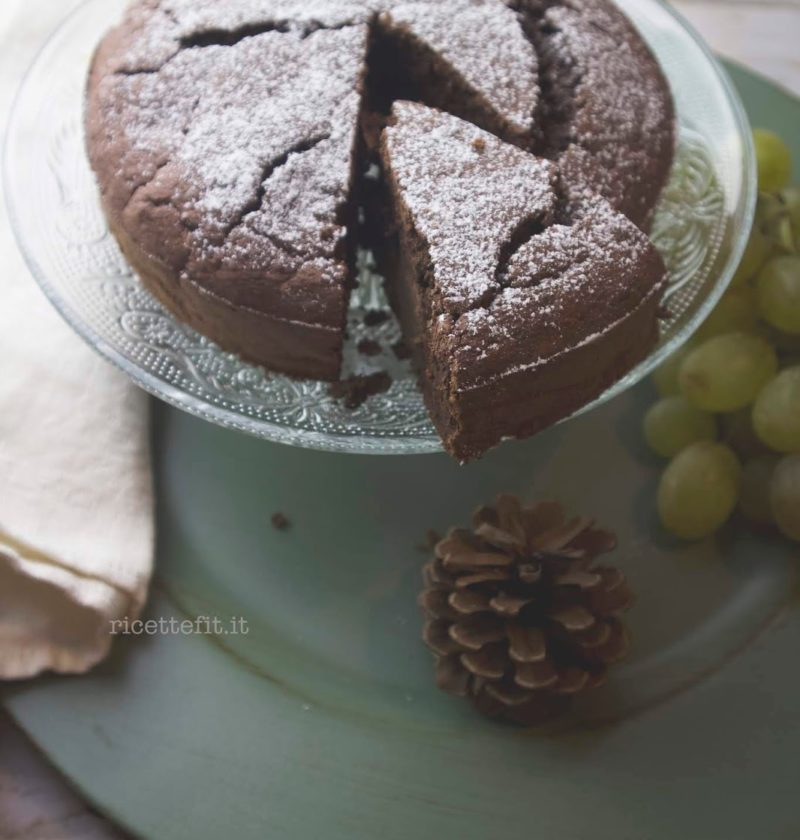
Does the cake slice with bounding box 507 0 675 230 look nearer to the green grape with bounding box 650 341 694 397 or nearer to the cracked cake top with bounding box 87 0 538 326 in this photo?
the cracked cake top with bounding box 87 0 538 326

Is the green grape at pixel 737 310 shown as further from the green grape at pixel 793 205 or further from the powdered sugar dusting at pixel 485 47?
the powdered sugar dusting at pixel 485 47

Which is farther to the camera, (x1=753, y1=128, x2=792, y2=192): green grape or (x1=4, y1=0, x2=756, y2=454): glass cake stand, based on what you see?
(x1=753, y1=128, x2=792, y2=192): green grape

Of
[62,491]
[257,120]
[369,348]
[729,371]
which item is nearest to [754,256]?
[729,371]

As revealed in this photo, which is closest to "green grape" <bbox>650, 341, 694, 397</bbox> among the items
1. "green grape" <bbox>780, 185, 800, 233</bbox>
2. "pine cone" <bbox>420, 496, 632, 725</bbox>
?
"green grape" <bbox>780, 185, 800, 233</bbox>

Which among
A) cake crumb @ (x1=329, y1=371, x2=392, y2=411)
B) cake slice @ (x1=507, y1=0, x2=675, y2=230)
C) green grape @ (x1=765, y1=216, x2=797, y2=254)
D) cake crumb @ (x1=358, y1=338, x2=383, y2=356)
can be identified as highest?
cake slice @ (x1=507, y1=0, x2=675, y2=230)

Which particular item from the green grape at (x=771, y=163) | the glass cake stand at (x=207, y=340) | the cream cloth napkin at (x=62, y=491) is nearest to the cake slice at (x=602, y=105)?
the glass cake stand at (x=207, y=340)

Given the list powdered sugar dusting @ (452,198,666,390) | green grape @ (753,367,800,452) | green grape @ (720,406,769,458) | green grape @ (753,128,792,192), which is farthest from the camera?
green grape @ (753,128,792,192)

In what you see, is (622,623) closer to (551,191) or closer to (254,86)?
(551,191)

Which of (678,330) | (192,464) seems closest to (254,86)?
(192,464)
